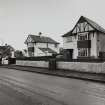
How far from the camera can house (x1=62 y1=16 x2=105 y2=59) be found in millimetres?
26969

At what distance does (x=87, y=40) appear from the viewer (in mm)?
27500

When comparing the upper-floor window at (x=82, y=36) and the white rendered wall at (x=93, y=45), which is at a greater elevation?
the upper-floor window at (x=82, y=36)

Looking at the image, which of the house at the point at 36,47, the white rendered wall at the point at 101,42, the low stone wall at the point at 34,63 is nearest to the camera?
the low stone wall at the point at 34,63

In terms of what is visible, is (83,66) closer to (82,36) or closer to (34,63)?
(34,63)

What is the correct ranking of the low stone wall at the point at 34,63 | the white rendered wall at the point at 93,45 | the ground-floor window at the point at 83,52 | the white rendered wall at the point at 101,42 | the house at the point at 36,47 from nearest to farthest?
the low stone wall at the point at 34,63 → the white rendered wall at the point at 93,45 → the white rendered wall at the point at 101,42 → the ground-floor window at the point at 83,52 → the house at the point at 36,47

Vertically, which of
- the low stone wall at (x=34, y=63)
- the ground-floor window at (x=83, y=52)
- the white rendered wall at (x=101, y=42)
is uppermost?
the white rendered wall at (x=101, y=42)

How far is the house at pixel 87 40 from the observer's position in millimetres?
26969

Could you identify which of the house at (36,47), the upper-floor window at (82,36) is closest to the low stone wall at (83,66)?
the upper-floor window at (82,36)

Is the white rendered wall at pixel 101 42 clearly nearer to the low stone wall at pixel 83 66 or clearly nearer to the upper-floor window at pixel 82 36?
the upper-floor window at pixel 82 36

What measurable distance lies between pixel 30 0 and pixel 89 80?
17697mm

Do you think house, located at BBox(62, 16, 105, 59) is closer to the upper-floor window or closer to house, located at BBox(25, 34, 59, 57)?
the upper-floor window

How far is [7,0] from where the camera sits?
23.2 metres

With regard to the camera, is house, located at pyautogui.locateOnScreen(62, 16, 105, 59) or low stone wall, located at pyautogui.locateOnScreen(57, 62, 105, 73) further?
house, located at pyautogui.locateOnScreen(62, 16, 105, 59)

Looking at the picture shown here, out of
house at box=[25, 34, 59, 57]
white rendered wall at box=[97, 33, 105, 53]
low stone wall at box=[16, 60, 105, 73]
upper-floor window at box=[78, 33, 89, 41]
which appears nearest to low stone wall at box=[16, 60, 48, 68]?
low stone wall at box=[16, 60, 105, 73]
